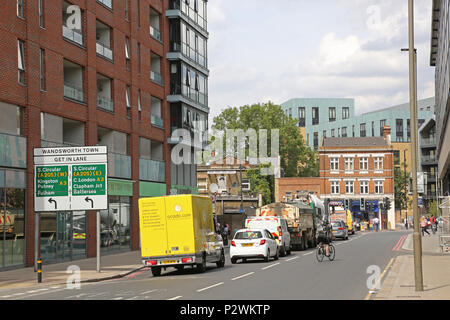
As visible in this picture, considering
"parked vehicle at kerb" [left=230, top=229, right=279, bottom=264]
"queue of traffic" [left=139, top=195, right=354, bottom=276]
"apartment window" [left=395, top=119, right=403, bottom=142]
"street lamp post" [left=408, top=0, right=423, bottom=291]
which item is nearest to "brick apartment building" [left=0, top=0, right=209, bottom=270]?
"queue of traffic" [left=139, top=195, right=354, bottom=276]

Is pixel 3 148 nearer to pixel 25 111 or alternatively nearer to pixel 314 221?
pixel 25 111

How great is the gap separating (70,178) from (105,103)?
13352 mm

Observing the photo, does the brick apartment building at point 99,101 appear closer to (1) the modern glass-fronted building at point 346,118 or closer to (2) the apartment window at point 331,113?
(1) the modern glass-fronted building at point 346,118

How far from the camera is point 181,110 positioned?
51.9 metres

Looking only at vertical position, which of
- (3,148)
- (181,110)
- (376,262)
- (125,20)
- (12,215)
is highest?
(125,20)

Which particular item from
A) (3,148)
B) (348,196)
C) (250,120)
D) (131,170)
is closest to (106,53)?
(131,170)

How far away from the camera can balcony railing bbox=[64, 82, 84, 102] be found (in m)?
36.6

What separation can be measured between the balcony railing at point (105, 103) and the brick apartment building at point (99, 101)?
69 mm

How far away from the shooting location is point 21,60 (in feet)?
105

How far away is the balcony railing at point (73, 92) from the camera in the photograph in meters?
36.6

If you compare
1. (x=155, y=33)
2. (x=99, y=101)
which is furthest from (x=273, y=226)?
(x=155, y=33)

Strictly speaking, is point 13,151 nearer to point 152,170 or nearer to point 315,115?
point 152,170

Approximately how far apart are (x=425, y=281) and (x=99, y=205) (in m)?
13.6

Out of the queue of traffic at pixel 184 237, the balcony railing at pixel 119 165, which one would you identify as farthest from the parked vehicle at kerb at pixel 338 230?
the queue of traffic at pixel 184 237
